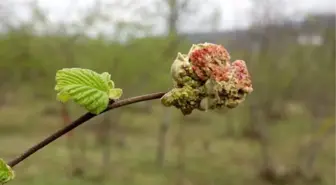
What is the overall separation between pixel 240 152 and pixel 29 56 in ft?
13.4

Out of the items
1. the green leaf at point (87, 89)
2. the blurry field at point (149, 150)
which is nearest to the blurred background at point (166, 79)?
the blurry field at point (149, 150)

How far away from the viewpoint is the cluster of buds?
1.45 ft

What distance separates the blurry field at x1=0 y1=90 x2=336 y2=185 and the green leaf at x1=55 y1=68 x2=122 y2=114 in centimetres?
739

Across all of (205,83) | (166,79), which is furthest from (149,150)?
(205,83)

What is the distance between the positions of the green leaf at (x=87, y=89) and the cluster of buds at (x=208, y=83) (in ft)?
0.25

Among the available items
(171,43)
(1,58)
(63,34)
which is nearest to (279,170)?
(171,43)

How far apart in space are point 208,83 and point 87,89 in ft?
0.43

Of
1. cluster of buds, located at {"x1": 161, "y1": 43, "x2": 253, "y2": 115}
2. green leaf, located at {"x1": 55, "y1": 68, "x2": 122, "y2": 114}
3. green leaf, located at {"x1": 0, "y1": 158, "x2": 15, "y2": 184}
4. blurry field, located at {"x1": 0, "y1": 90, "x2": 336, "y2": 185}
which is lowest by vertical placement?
blurry field, located at {"x1": 0, "y1": 90, "x2": 336, "y2": 185}

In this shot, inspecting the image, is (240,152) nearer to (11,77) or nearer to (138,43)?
(138,43)

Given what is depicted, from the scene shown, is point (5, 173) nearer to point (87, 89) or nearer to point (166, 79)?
point (87, 89)

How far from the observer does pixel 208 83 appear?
1.46 feet

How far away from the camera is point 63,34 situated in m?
8.52

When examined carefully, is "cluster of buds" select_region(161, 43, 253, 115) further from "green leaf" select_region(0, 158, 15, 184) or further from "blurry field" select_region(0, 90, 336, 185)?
"blurry field" select_region(0, 90, 336, 185)

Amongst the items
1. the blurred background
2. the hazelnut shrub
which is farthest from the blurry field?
the hazelnut shrub
